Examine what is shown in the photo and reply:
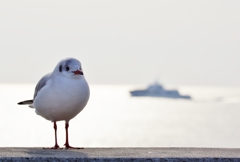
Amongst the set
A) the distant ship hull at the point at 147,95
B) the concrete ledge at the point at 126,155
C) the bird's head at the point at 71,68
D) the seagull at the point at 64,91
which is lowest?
the distant ship hull at the point at 147,95

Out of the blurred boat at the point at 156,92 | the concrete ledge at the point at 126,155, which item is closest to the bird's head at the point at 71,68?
the concrete ledge at the point at 126,155

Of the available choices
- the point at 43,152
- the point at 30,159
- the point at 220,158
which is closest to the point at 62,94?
the point at 43,152

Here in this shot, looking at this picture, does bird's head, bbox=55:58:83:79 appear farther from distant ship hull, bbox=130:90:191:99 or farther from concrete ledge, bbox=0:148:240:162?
distant ship hull, bbox=130:90:191:99

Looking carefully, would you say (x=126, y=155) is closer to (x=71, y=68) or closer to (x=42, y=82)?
(x=71, y=68)

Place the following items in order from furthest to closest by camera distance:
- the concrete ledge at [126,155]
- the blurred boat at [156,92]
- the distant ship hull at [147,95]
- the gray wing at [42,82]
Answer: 1. the distant ship hull at [147,95]
2. the blurred boat at [156,92]
3. the gray wing at [42,82]
4. the concrete ledge at [126,155]

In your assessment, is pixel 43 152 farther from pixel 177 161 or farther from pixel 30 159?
pixel 177 161

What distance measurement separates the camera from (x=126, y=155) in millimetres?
5582

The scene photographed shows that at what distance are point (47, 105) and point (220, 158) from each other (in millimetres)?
2302

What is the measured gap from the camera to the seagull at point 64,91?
22.5ft

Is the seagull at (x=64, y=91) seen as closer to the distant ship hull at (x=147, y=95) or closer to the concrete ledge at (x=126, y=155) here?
the concrete ledge at (x=126, y=155)

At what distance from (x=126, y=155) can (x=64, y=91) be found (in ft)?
5.10

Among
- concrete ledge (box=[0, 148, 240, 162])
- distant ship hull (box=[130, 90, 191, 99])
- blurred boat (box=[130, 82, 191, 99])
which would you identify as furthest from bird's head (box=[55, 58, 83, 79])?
distant ship hull (box=[130, 90, 191, 99])

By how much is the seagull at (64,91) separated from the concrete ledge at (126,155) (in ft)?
3.06

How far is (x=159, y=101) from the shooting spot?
19275 cm
